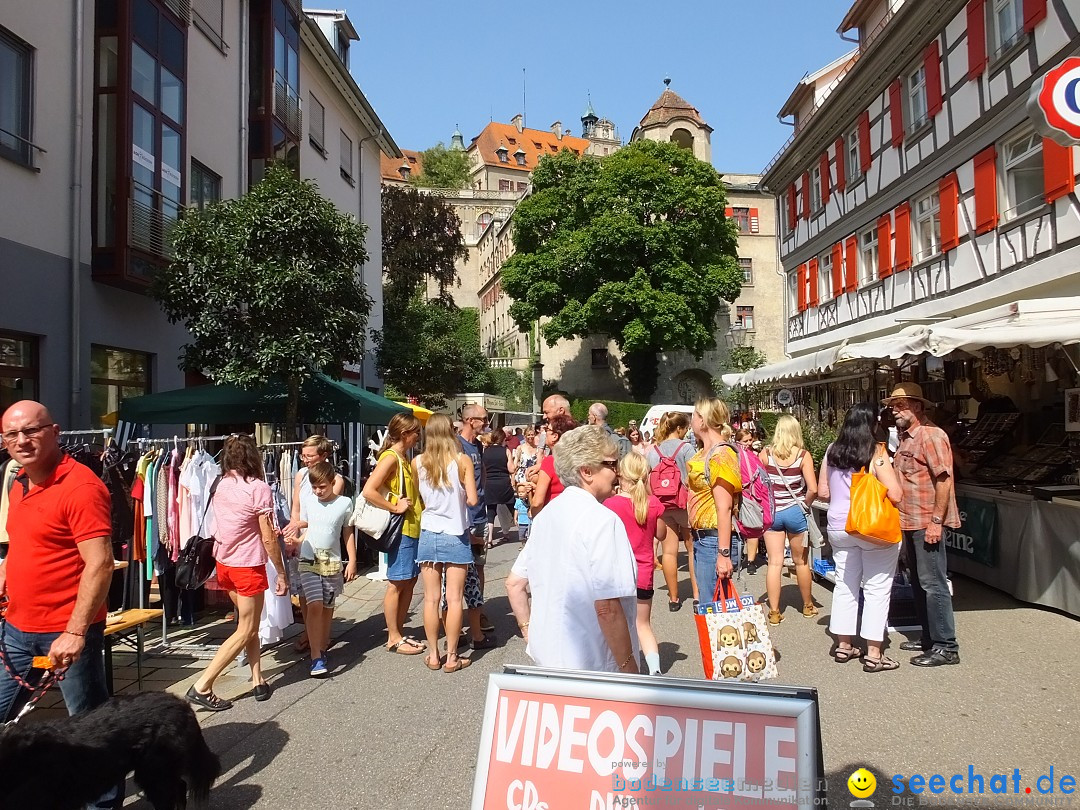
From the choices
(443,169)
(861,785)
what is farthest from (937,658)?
(443,169)

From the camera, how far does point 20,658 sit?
340 cm

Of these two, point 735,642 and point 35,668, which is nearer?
point 35,668

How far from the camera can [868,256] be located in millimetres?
19922

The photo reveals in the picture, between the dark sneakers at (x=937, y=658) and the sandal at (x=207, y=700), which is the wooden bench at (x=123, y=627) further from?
the dark sneakers at (x=937, y=658)

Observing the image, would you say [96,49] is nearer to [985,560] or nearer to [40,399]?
[40,399]

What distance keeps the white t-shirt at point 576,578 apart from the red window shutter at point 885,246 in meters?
17.2

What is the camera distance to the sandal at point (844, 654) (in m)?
5.66

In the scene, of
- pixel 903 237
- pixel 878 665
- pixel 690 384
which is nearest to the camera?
pixel 878 665

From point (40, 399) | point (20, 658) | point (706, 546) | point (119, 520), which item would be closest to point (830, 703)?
point (706, 546)

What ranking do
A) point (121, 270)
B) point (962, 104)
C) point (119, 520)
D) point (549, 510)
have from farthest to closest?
1. point (962, 104)
2. point (121, 270)
3. point (119, 520)
4. point (549, 510)

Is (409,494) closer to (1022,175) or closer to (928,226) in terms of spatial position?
(1022,175)

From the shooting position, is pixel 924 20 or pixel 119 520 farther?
pixel 924 20

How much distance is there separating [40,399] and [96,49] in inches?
211

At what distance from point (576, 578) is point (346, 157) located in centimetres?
2432
